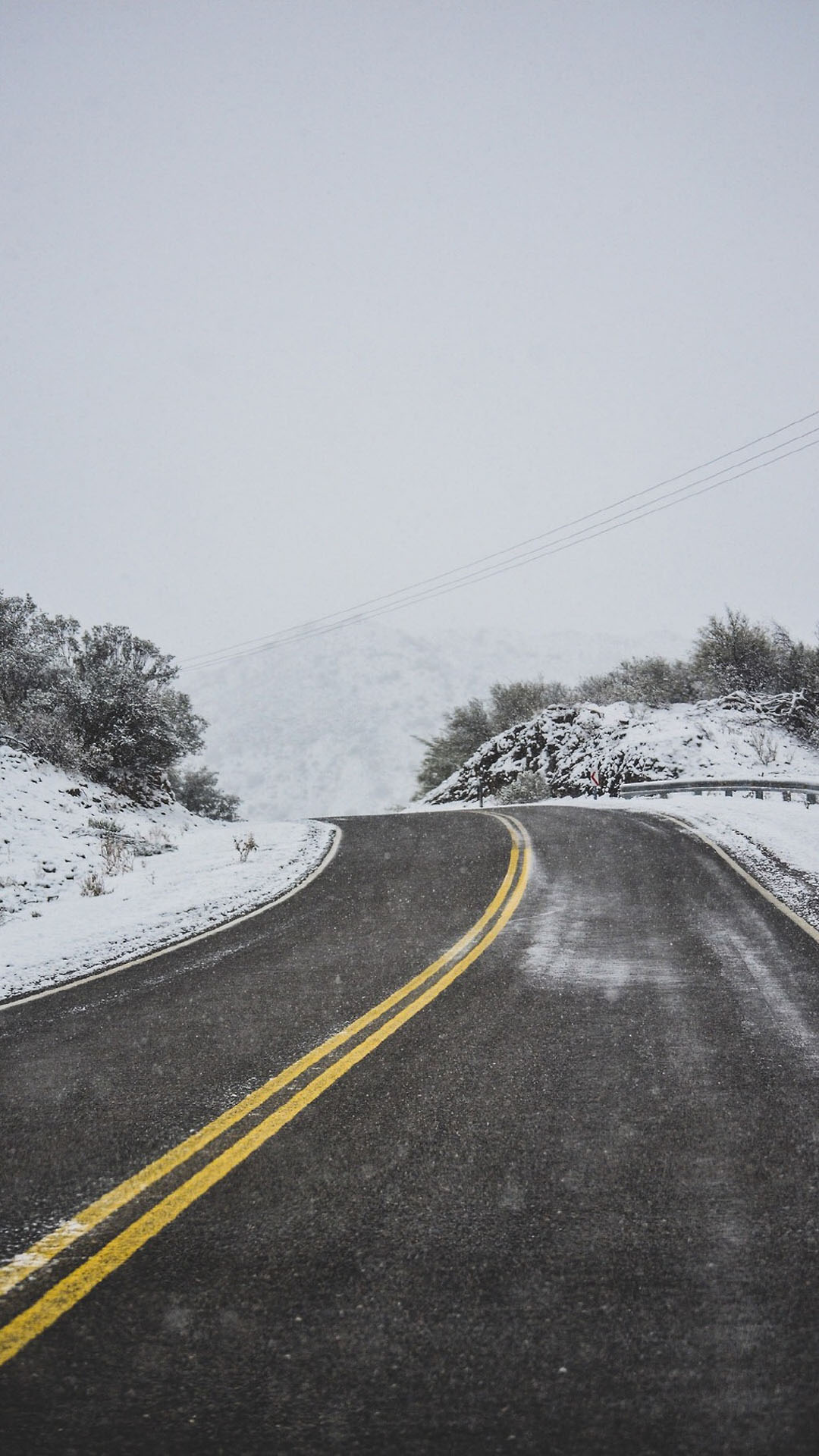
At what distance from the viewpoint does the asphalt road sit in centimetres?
230

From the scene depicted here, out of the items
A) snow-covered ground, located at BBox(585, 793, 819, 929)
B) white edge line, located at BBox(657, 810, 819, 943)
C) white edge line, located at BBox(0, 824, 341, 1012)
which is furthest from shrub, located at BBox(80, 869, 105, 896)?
snow-covered ground, located at BBox(585, 793, 819, 929)

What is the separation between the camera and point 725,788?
22.6 meters

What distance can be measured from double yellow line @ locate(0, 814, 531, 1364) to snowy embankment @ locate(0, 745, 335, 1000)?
12.7ft

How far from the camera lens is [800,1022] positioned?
5.67m

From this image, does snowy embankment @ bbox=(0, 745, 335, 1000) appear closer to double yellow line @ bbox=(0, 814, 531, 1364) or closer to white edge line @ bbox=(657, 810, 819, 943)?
double yellow line @ bbox=(0, 814, 531, 1364)

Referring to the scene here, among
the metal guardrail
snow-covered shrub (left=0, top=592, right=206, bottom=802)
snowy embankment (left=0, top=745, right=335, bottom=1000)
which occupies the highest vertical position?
snow-covered shrub (left=0, top=592, right=206, bottom=802)

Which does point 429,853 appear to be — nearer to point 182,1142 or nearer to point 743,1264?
point 182,1142

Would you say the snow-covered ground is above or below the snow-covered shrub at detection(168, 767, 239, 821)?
below

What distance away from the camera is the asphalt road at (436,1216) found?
230 centimetres

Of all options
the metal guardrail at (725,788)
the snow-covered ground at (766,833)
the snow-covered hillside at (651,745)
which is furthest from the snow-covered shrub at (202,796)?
the snow-covered ground at (766,833)

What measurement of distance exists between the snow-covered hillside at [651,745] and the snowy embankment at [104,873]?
13.6 meters

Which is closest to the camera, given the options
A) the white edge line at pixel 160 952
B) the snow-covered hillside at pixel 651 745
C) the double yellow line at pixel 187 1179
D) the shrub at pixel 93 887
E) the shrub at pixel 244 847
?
the double yellow line at pixel 187 1179

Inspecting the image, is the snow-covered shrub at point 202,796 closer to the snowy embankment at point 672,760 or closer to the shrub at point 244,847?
the snowy embankment at point 672,760

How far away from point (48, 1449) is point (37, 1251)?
3.42 ft
